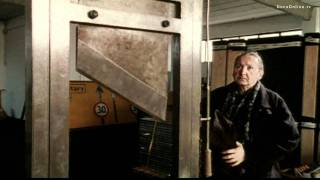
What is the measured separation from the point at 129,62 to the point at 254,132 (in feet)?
4.57

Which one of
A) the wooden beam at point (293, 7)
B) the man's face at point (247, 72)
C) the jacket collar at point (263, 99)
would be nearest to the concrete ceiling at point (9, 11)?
the wooden beam at point (293, 7)

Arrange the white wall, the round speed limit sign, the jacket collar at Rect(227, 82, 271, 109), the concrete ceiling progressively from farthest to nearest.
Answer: the white wall → the concrete ceiling → the round speed limit sign → the jacket collar at Rect(227, 82, 271, 109)

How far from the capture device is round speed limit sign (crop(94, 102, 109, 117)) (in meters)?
3.75

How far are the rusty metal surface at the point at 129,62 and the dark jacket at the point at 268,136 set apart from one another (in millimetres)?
1208

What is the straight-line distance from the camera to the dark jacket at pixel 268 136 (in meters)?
2.13

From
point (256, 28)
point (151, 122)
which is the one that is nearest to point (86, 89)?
point (151, 122)

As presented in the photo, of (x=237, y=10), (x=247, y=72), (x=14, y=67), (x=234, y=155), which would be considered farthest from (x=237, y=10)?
(x=14, y=67)

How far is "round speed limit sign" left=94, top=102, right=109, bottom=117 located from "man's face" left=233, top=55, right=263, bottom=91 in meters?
1.90

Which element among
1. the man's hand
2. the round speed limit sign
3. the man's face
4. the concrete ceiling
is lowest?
the man's hand

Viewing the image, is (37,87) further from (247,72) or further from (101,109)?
(101,109)

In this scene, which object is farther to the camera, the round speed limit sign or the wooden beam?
the round speed limit sign

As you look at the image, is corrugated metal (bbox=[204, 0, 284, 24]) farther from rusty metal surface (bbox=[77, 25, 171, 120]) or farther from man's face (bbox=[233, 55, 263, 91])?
rusty metal surface (bbox=[77, 25, 171, 120])

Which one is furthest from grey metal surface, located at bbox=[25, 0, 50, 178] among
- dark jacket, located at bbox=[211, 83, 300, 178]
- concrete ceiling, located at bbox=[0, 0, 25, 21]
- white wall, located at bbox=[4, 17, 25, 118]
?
white wall, located at bbox=[4, 17, 25, 118]

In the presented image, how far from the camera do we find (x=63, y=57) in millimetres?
906
